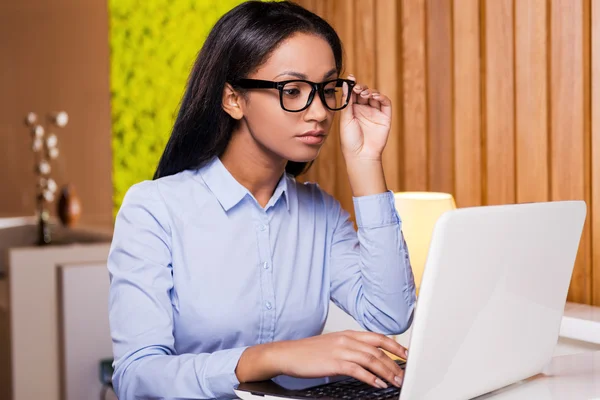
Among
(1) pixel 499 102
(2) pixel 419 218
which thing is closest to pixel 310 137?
(2) pixel 419 218

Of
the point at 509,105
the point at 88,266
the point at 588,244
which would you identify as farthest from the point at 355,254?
the point at 88,266

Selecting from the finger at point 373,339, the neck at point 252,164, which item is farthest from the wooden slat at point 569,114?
the finger at point 373,339

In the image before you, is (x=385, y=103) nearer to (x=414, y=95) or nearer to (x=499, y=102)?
(x=499, y=102)

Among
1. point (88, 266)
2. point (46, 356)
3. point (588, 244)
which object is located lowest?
Answer: point (46, 356)

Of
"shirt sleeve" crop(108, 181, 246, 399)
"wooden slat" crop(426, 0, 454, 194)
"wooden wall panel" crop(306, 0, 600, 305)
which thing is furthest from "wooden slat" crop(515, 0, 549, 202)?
"shirt sleeve" crop(108, 181, 246, 399)

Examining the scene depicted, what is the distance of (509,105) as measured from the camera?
2.36 meters

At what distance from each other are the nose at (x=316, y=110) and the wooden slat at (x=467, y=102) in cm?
121

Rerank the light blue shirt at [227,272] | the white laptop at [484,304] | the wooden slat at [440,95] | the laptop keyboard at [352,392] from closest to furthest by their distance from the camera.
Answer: the white laptop at [484,304] < the laptop keyboard at [352,392] < the light blue shirt at [227,272] < the wooden slat at [440,95]

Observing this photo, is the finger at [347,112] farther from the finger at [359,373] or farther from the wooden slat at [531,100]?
the wooden slat at [531,100]

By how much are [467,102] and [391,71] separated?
50 centimetres

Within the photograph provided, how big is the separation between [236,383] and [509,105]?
1.52m

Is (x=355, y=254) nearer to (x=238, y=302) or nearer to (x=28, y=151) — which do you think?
(x=238, y=302)

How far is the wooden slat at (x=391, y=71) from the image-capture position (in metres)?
2.92

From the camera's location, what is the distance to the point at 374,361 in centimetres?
109
